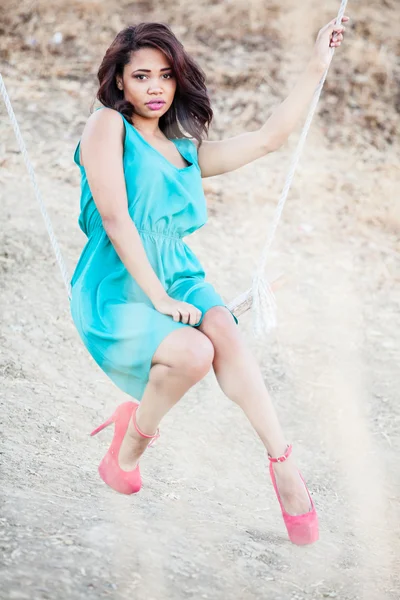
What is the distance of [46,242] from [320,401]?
1.80m

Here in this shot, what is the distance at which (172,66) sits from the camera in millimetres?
2152

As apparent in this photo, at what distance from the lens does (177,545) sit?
2016 mm

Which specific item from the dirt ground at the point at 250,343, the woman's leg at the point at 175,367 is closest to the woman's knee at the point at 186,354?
the woman's leg at the point at 175,367

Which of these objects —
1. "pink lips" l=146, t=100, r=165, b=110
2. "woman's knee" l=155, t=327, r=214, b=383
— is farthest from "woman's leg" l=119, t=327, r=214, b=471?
"pink lips" l=146, t=100, r=165, b=110

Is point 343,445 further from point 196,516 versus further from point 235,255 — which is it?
point 235,255

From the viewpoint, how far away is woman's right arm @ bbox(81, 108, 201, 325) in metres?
1.99

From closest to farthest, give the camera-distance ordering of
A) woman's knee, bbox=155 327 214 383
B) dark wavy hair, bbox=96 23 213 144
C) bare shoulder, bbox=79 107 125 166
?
woman's knee, bbox=155 327 214 383 → bare shoulder, bbox=79 107 125 166 → dark wavy hair, bbox=96 23 213 144

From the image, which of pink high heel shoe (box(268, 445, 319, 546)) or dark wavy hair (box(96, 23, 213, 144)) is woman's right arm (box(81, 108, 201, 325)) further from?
pink high heel shoe (box(268, 445, 319, 546))

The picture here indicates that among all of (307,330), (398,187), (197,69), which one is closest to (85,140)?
(197,69)

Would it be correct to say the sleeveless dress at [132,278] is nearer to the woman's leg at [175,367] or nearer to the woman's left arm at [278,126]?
the woman's leg at [175,367]

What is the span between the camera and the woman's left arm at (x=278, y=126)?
2225 mm

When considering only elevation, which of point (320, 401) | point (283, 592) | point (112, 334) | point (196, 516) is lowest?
Result: point (320, 401)

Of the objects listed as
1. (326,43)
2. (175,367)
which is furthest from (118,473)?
(326,43)

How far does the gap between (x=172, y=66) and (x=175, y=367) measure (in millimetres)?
854
